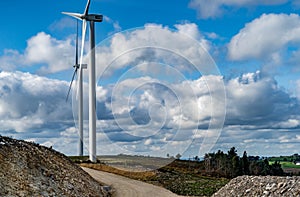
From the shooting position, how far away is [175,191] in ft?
106

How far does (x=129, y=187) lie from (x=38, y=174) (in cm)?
850

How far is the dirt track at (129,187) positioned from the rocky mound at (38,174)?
5.52ft

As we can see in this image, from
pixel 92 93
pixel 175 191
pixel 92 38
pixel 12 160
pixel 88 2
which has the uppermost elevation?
pixel 88 2

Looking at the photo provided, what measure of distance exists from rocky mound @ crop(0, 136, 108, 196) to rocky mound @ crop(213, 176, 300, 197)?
7.79 metres

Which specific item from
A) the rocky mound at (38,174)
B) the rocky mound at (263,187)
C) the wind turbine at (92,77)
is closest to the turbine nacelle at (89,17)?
the wind turbine at (92,77)

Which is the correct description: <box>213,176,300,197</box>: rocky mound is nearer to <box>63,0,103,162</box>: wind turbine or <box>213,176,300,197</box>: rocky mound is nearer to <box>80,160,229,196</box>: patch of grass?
<box>80,160,229,196</box>: patch of grass

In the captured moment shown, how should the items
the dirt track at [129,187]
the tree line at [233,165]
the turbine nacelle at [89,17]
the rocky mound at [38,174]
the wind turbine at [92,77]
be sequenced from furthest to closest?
the tree line at [233,165] → the turbine nacelle at [89,17] → the wind turbine at [92,77] → the dirt track at [129,187] → the rocky mound at [38,174]

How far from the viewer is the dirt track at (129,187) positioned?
2925 centimetres

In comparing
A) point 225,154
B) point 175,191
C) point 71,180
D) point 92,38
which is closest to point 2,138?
point 71,180

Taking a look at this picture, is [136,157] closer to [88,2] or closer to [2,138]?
[88,2]

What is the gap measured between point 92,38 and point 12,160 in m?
21.5

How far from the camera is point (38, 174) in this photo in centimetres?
2391

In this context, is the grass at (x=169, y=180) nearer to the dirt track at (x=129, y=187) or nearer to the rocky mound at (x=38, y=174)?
the dirt track at (x=129, y=187)

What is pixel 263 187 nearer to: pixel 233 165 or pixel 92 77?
pixel 92 77
